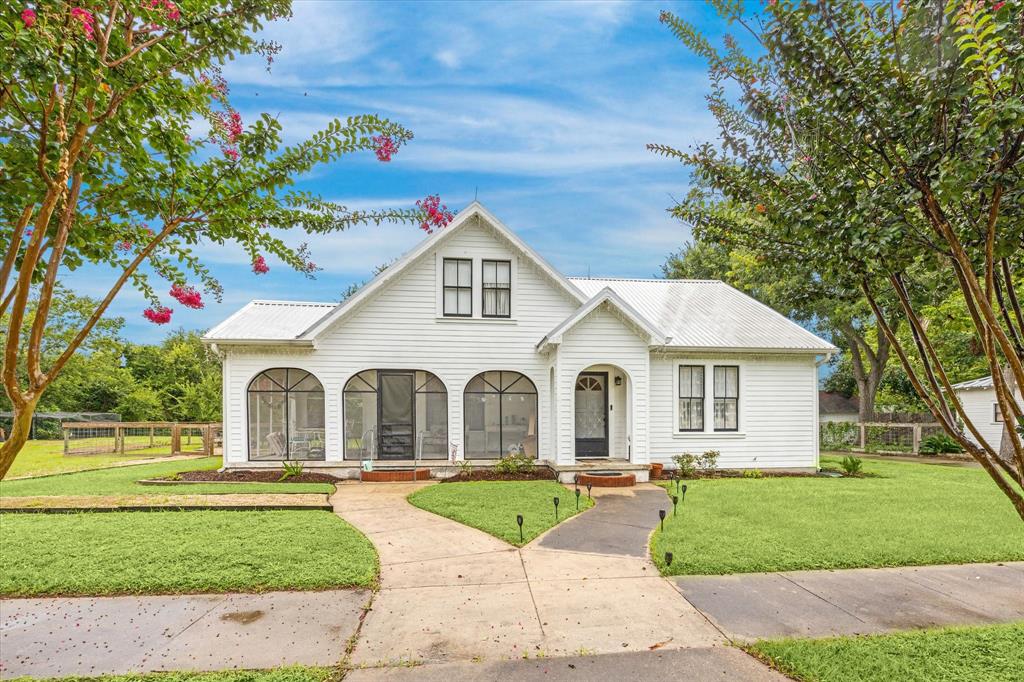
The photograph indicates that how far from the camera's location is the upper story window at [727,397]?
47.4 feet

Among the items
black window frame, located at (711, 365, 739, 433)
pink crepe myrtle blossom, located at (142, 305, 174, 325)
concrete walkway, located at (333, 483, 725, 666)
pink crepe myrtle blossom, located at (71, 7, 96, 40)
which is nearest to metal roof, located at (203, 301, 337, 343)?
concrete walkway, located at (333, 483, 725, 666)

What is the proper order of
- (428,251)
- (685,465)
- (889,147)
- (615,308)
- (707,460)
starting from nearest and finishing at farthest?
(889,147), (615,308), (685,465), (428,251), (707,460)

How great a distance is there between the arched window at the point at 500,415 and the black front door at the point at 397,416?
4.82 ft

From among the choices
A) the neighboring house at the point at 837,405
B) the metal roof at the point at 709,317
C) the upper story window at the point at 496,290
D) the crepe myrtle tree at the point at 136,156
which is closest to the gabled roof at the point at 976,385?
the metal roof at the point at 709,317

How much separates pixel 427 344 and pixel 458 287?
1700 millimetres

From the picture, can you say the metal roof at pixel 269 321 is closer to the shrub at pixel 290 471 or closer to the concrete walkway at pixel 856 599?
the shrub at pixel 290 471

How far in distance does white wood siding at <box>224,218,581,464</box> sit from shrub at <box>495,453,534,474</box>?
0.79 meters

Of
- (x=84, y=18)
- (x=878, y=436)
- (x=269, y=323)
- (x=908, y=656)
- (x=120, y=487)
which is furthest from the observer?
(x=878, y=436)

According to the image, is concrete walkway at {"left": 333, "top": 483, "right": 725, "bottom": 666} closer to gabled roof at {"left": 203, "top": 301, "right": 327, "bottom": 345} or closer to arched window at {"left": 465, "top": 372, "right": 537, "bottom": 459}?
arched window at {"left": 465, "top": 372, "right": 537, "bottom": 459}

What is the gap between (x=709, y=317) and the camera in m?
15.9

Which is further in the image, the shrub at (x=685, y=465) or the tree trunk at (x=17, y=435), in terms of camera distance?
the shrub at (x=685, y=465)

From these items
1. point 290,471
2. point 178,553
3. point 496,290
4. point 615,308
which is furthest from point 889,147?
point 290,471

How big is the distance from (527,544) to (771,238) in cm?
511

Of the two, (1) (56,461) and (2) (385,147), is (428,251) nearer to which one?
(2) (385,147)
